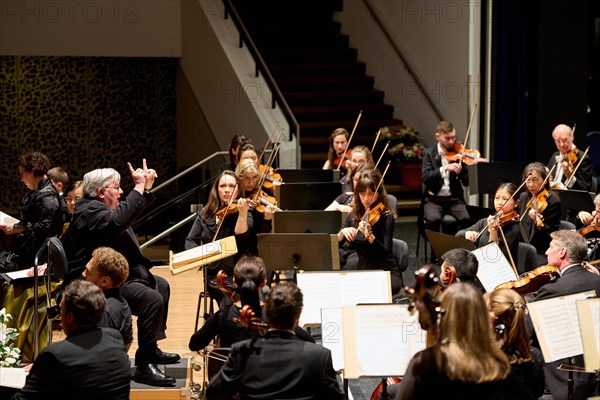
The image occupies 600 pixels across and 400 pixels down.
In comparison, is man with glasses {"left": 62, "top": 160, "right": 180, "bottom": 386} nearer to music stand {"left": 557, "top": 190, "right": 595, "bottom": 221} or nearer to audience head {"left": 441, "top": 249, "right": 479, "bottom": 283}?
audience head {"left": 441, "top": 249, "right": 479, "bottom": 283}

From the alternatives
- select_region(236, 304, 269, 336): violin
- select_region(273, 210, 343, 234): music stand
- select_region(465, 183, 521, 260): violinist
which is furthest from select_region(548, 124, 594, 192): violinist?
select_region(236, 304, 269, 336): violin

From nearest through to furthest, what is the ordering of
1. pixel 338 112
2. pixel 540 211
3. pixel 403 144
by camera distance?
pixel 540 211 → pixel 403 144 → pixel 338 112

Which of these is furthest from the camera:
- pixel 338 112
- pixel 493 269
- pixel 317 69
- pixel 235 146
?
pixel 317 69

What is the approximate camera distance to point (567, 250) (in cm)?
495

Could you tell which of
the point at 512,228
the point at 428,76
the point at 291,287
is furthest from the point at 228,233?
the point at 428,76

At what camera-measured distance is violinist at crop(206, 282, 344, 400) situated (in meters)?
3.44

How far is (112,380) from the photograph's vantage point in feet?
11.7

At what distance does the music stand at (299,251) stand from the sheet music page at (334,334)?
4.01 feet

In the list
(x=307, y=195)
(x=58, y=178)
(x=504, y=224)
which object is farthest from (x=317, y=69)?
(x=504, y=224)

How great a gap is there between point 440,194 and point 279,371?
16.4ft

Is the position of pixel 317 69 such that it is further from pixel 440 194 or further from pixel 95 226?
pixel 95 226

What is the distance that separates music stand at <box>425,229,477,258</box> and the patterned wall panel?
8511 millimetres

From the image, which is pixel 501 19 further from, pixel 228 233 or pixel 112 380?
pixel 112 380

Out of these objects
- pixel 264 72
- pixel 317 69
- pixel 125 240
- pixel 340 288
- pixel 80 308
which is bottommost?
pixel 80 308
